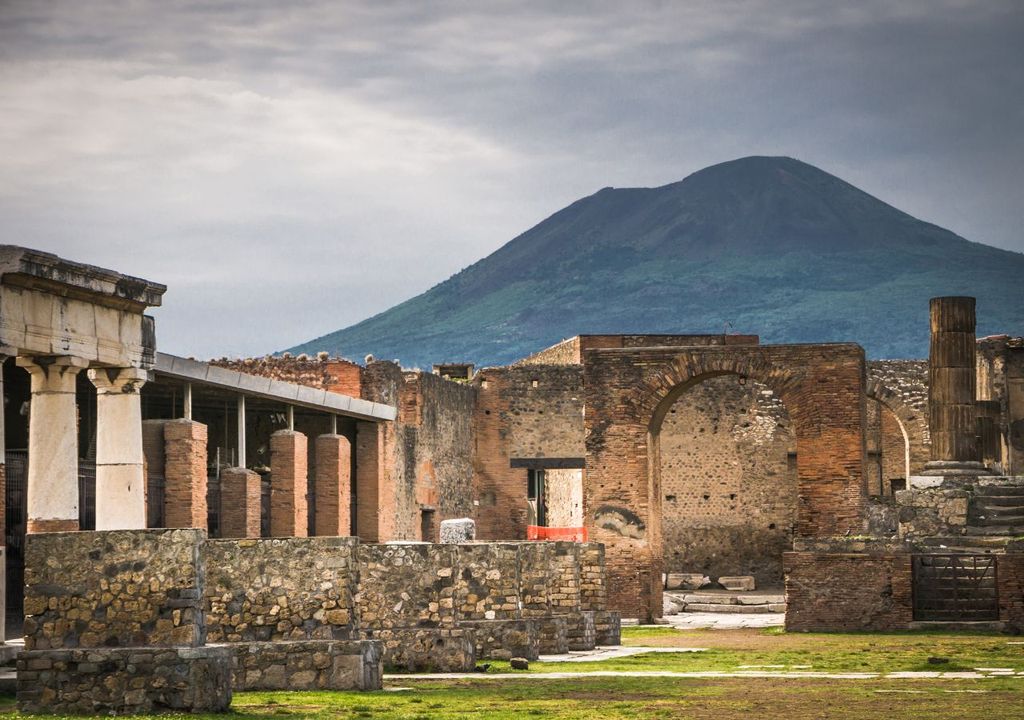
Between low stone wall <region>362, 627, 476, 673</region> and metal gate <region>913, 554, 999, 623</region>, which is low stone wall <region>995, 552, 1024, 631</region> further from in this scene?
low stone wall <region>362, 627, 476, 673</region>

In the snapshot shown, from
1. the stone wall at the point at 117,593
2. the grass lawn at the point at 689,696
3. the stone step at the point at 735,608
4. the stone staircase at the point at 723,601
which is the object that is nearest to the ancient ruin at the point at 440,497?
the stone wall at the point at 117,593

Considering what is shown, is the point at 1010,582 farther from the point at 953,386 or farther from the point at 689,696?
the point at 689,696

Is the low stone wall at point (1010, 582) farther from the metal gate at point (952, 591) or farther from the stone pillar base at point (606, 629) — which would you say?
the stone pillar base at point (606, 629)

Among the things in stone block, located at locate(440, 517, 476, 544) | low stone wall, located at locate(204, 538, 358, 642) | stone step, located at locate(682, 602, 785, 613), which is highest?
stone block, located at locate(440, 517, 476, 544)

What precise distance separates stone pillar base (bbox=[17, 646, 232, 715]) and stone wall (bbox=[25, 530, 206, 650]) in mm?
183

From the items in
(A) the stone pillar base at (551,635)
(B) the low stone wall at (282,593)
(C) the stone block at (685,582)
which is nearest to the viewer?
(B) the low stone wall at (282,593)

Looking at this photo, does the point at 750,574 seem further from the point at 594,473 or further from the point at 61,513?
the point at 61,513

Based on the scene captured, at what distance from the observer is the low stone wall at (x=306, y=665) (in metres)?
15.7

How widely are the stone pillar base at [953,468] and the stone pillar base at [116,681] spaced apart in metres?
24.9

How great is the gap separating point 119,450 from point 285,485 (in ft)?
38.1

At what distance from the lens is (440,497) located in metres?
43.6

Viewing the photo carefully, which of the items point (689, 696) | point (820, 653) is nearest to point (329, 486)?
point (820, 653)

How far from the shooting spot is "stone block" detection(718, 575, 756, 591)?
1642 inches

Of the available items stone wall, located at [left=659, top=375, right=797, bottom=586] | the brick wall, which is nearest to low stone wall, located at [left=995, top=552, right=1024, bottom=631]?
the brick wall
